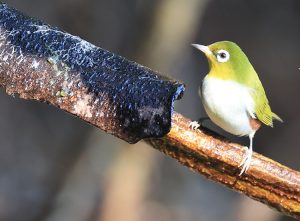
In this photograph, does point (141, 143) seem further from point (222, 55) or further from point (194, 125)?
point (194, 125)

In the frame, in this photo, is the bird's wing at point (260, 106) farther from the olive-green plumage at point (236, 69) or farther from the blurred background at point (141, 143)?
the blurred background at point (141, 143)

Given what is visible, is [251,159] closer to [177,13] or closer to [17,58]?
[17,58]

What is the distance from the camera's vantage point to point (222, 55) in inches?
131

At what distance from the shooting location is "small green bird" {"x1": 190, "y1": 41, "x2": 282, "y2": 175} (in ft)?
10.9

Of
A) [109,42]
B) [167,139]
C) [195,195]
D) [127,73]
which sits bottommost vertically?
[195,195]

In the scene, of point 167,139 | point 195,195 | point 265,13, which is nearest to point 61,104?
point 167,139

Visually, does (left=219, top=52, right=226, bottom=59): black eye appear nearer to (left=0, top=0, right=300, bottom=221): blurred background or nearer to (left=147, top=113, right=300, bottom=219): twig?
(left=147, top=113, right=300, bottom=219): twig

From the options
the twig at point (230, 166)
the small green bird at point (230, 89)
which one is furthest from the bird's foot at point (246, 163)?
the small green bird at point (230, 89)

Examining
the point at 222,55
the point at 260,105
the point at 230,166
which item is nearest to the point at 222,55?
the point at 222,55

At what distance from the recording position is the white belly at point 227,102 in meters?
3.40

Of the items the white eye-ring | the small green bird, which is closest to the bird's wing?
the small green bird

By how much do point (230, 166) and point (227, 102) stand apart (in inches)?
20.4

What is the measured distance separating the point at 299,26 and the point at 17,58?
735 cm

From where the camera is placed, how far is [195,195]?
7.89 m
